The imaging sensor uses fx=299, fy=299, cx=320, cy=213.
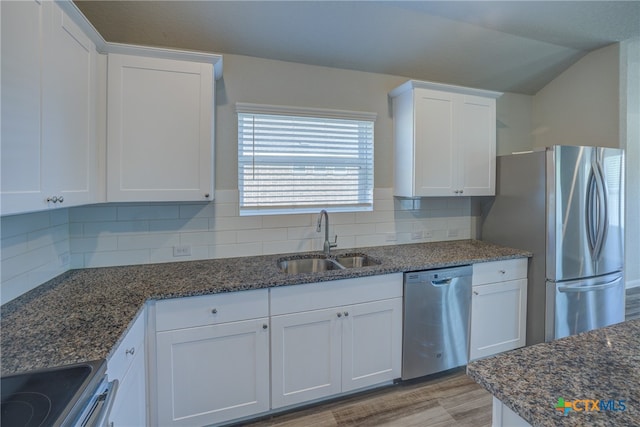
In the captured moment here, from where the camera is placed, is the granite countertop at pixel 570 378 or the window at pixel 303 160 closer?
the granite countertop at pixel 570 378

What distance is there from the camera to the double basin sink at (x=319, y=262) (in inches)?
93.6

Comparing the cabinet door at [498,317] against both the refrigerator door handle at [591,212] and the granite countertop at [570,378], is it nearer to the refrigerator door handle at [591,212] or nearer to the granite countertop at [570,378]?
the refrigerator door handle at [591,212]

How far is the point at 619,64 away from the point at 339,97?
2.56 meters

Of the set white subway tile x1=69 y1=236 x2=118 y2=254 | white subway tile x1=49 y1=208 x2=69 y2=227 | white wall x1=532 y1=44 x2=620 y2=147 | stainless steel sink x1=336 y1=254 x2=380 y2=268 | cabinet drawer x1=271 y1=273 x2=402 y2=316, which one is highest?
white wall x1=532 y1=44 x2=620 y2=147

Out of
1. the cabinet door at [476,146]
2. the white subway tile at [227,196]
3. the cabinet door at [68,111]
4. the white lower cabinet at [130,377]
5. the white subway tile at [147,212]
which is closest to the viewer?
the white lower cabinet at [130,377]

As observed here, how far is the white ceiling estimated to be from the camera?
6.40 feet

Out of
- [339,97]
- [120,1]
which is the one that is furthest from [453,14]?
[120,1]

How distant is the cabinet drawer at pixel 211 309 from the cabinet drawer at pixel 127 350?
11 cm

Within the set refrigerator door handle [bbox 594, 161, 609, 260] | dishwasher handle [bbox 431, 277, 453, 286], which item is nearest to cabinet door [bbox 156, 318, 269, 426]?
dishwasher handle [bbox 431, 277, 453, 286]

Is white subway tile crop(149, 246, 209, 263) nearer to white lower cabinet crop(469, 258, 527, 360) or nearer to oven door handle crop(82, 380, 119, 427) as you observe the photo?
oven door handle crop(82, 380, 119, 427)

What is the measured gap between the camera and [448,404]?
2035 mm

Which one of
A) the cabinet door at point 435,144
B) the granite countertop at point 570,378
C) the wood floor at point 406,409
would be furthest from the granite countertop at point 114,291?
the granite countertop at point 570,378

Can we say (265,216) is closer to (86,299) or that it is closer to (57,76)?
(86,299)

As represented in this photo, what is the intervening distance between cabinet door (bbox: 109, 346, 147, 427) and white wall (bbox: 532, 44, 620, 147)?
13.4 ft
